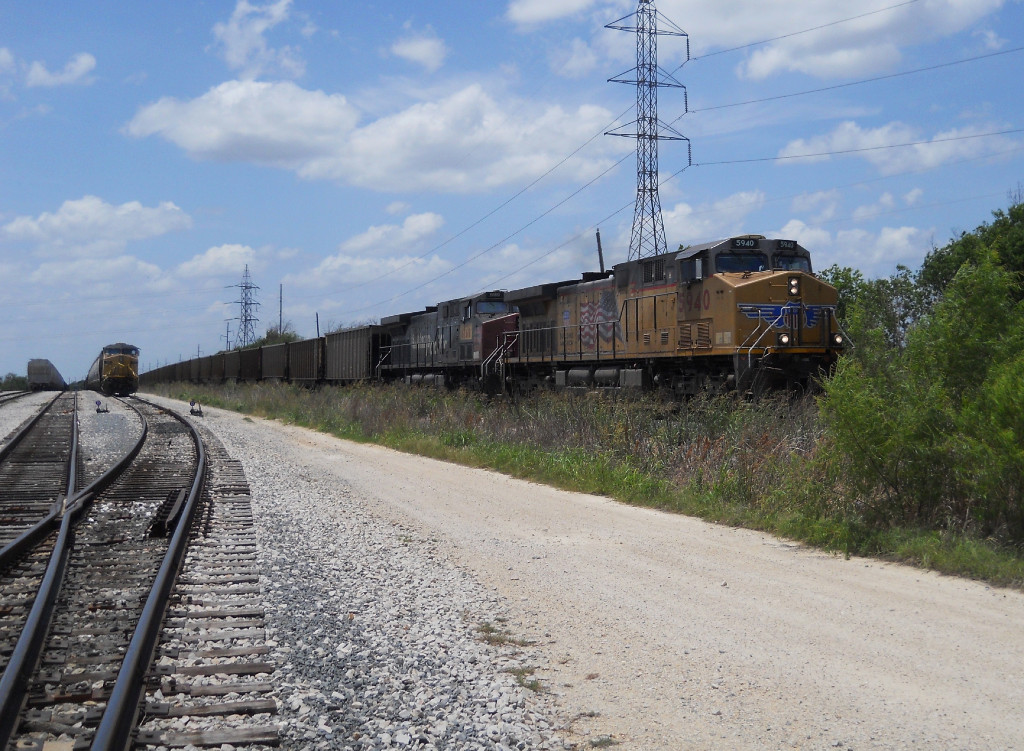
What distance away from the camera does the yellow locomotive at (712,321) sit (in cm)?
1439

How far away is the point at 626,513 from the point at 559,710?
5.48 metres

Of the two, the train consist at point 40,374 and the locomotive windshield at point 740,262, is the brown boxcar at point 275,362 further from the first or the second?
the train consist at point 40,374

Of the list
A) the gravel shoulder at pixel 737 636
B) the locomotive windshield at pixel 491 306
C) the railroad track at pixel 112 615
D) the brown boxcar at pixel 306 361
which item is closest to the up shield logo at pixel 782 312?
the gravel shoulder at pixel 737 636

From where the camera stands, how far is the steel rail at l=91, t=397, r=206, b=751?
3.52 metres

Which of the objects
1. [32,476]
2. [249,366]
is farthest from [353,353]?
[32,476]

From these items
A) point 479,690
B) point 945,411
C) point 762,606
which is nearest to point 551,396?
point 945,411

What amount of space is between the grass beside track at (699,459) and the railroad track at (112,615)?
4.44m

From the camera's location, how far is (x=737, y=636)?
5.03 metres

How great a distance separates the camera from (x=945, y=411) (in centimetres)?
709

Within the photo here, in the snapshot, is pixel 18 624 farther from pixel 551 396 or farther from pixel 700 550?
pixel 551 396

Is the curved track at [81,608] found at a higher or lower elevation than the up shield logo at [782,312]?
lower

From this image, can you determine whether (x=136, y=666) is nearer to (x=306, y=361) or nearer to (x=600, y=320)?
(x=600, y=320)

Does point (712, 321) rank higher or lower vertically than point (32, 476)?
higher

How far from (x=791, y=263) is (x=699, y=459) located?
6.62 m
